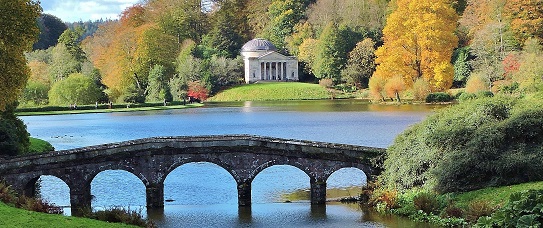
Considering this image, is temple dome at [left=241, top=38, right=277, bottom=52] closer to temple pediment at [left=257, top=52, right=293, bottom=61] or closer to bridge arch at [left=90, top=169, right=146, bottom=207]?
temple pediment at [left=257, top=52, right=293, bottom=61]

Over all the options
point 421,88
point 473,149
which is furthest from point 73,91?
point 473,149

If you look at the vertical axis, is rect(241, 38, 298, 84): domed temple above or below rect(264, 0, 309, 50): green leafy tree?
below

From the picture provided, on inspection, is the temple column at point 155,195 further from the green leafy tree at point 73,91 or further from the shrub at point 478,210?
the green leafy tree at point 73,91

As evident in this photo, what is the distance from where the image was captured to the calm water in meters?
31.9

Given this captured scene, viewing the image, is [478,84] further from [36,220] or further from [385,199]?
[36,220]

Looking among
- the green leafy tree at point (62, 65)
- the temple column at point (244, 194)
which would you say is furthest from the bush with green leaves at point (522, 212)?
the green leafy tree at point (62, 65)

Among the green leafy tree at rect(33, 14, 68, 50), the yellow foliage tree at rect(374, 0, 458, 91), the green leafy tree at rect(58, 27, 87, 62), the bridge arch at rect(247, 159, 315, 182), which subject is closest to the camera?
the bridge arch at rect(247, 159, 315, 182)

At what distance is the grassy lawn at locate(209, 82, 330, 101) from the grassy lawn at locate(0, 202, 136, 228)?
94298 mm

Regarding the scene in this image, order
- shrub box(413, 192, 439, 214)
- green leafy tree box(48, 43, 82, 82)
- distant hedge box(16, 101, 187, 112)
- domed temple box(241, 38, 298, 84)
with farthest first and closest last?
domed temple box(241, 38, 298, 84)
green leafy tree box(48, 43, 82, 82)
distant hedge box(16, 101, 187, 112)
shrub box(413, 192, 439, 214)

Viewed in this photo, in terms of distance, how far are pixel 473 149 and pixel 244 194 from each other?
1030 centimetres

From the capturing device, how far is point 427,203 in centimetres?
3055

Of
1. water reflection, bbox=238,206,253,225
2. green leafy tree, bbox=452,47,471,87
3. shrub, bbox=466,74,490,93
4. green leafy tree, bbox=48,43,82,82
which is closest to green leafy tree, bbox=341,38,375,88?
green leafy tree, bbox=452,47,471,87

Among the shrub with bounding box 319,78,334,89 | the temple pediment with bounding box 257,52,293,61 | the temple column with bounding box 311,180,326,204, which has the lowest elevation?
the temple column with bounding box 311,180,326,204

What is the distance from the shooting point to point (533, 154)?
1193 inches
